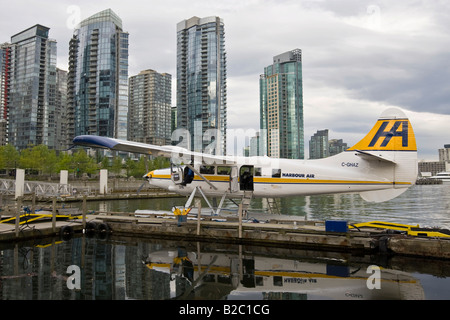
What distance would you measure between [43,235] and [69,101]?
97422 millimetres

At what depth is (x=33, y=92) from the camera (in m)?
102

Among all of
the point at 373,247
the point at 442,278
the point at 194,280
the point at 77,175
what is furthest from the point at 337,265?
the point at 77,175

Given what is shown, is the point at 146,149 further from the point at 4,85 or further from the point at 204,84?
the point at 4,85

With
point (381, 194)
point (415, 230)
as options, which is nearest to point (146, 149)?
point (381, 194)

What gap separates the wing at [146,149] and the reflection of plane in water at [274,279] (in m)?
4.44

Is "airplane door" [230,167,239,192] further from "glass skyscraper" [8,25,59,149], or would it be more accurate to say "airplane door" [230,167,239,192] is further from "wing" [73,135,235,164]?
"glass skyscraper" [8,25,59,149]

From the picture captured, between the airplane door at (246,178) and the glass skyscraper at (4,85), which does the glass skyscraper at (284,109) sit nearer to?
the glass skyscraper at (4,85)

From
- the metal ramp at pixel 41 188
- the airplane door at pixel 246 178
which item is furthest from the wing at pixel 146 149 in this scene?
the metal ramp at pixel 41 188

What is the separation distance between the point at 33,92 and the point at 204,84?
54.2m

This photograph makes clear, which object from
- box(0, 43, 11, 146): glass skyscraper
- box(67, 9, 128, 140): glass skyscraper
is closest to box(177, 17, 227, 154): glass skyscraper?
A: box(67, 9, 128, 140): glass skyscraper

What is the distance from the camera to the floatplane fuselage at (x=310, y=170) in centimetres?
1297

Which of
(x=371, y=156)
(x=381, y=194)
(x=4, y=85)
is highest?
(x=4, y=85)

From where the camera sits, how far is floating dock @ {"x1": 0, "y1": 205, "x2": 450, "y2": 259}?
1068cm

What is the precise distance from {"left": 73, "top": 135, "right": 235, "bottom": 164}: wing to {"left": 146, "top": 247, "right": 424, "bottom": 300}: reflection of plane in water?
4.44 metres
